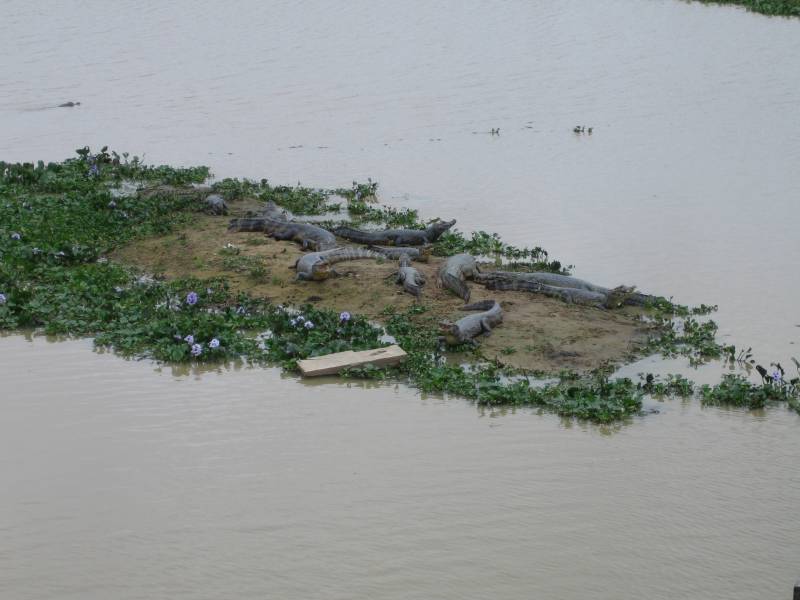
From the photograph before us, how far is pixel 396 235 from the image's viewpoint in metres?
12.2

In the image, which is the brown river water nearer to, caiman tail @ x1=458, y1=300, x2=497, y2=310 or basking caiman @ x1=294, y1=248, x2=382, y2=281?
caiman tail @ x1=458, y1=300, x2=497, y2=310

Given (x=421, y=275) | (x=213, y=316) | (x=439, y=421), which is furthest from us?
(x=421, y=275)

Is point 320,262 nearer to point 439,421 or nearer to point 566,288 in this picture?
point 566,288

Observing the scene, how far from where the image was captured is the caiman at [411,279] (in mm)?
10375

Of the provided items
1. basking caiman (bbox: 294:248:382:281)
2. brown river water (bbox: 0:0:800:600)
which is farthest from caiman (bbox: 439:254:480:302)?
brown river water (bbox: 0:0:800:600)

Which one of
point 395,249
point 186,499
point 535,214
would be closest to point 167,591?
point 186,499

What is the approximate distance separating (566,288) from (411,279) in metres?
1.56

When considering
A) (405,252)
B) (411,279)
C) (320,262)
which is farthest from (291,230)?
(411,279)

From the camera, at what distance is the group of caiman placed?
9.79 metres

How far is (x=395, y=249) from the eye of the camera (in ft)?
38.5

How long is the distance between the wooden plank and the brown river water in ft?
0.52

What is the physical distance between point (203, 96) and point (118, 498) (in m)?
15.4

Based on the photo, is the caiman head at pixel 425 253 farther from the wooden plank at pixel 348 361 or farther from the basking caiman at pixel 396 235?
the wooden plank at pixel 348 361

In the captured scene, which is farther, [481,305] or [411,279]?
[411,279]
